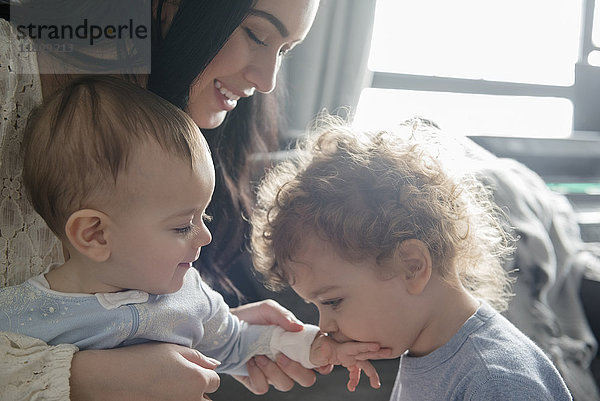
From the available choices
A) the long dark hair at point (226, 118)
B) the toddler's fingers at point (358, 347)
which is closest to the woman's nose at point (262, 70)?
the long dark hair at point (226, 118)

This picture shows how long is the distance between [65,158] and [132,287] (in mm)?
215

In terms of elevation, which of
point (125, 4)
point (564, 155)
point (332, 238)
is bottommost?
point (564, 155)

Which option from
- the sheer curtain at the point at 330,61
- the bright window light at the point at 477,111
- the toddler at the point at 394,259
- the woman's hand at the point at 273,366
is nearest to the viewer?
the toddler at the point at 394,259

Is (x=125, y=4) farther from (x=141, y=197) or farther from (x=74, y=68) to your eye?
(x=141, y=197)

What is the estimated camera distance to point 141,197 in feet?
2.82

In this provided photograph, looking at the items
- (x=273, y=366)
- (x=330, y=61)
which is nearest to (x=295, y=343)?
(x=273, y=366)

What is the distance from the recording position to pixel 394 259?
1.08 meters

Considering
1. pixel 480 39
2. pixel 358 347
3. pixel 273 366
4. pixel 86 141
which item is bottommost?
pixel 273 366

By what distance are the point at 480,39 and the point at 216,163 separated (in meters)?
3.01

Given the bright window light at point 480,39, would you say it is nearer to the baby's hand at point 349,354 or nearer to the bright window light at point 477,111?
the bright window light at point 477,111

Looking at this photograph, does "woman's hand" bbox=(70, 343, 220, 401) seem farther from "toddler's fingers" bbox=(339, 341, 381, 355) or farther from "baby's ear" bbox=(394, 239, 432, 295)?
"baby's ear" bbox=(394, 239, 432, 295)

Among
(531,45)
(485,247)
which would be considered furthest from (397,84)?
(485,247)

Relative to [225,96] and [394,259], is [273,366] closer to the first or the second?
[394,259]

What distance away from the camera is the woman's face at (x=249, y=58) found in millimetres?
1153
